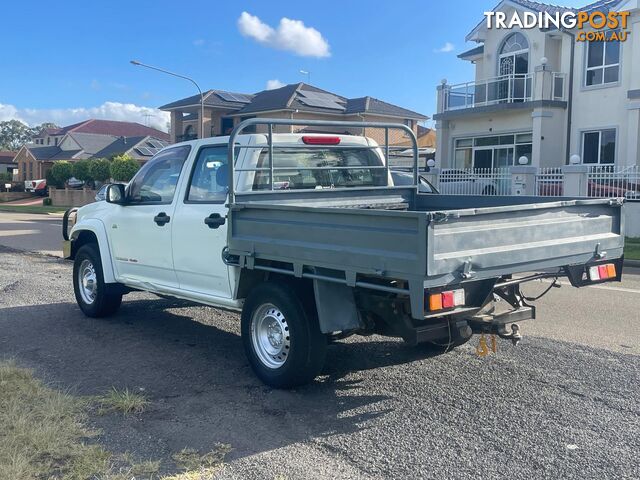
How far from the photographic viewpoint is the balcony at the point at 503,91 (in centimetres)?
2573

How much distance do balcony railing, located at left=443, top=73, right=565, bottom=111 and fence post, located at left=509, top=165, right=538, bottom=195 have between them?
6917 millimetres

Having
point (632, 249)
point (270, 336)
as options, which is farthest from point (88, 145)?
point (270, 336)

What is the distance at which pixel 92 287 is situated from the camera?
8023 millimetres

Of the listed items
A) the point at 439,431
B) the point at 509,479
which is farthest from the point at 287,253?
the point at 509,479

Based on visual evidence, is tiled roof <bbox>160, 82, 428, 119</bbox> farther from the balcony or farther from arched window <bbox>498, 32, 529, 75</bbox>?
arched window <bbox>498, 32, 529, 75</bbox>

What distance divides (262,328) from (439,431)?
169 cm

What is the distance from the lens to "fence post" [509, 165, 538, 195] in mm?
19812

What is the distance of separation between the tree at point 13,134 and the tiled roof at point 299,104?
9435 centimetres

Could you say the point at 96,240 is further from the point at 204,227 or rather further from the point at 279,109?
the point at 279,109

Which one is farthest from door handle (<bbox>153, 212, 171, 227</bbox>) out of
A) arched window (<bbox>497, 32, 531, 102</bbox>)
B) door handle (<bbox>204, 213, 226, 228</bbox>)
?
arched window (<bbox>497, 32, 531, 102</bbox>)

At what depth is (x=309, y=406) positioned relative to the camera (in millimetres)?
5023

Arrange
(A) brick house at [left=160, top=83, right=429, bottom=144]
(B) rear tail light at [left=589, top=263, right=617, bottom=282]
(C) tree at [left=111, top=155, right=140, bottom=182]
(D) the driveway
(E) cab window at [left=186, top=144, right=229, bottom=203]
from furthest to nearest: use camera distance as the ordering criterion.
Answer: (C) tree at [left=111, top=155, right=140, bottom=182], (A) brick house at [left=160, top=83, right=429, bottom=144], (E) cab window at [left=186, top=144, right=229, bottom=203], (B) rear tail light at [left=589, top=263, right=617, bottom=282], (D) the driveway

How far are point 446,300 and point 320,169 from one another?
102 inches

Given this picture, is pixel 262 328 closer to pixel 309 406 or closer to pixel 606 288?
pixel 309 406
